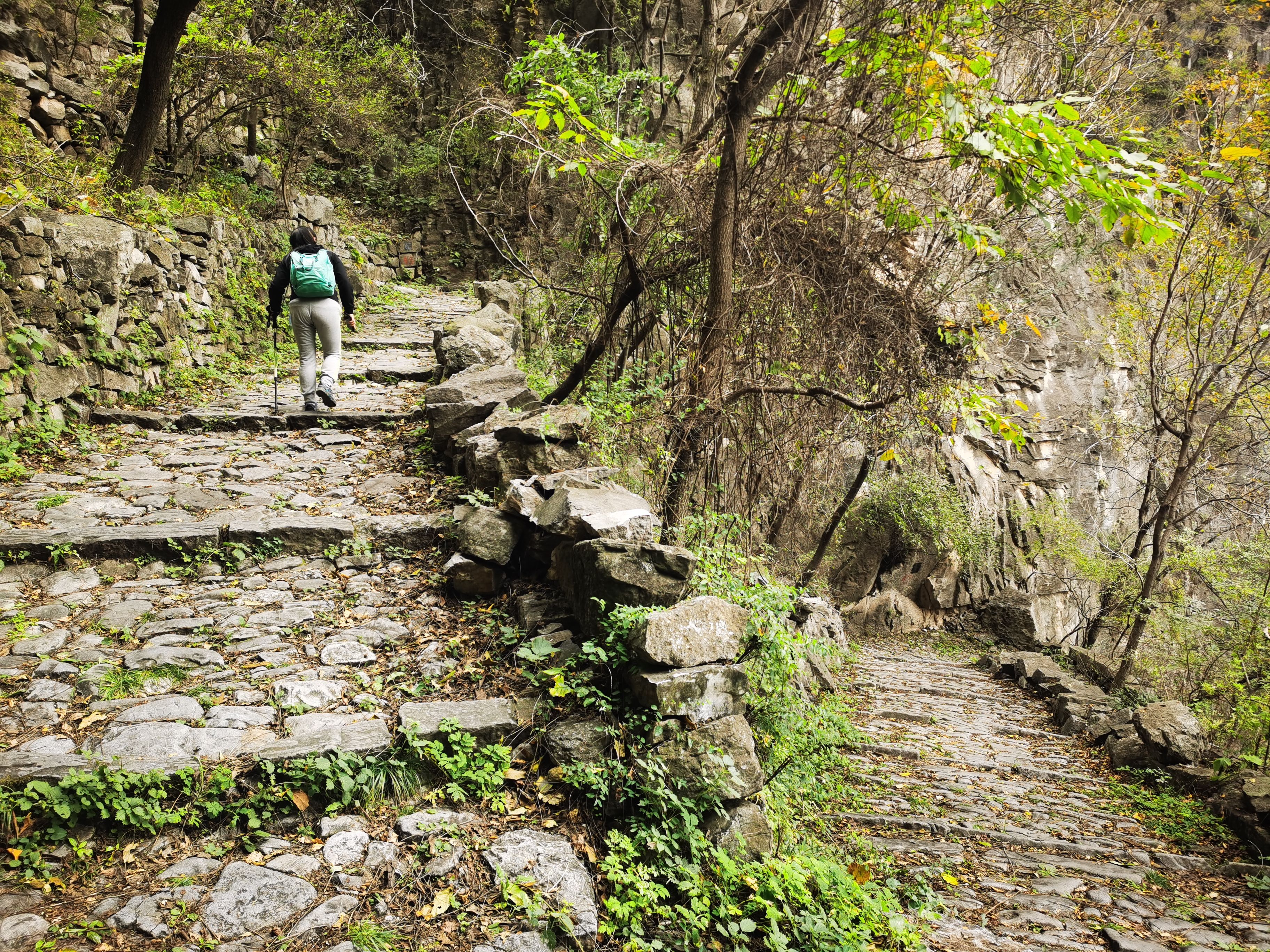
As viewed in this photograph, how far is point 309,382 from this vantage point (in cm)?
771

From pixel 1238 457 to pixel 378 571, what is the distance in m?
18.4

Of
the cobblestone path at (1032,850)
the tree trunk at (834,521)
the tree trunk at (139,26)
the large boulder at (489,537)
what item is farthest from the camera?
the tree trunk at (834,521)

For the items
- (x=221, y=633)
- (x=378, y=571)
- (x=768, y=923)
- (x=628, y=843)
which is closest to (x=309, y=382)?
(x=378, y=571)

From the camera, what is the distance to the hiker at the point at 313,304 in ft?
23.8

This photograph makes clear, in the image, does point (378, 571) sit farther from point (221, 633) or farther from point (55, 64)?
point (55, 64)

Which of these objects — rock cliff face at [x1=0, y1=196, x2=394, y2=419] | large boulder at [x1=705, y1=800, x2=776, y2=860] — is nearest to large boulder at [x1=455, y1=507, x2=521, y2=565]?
large boulder at [x1=705, y1=800, x2=776, y2=860]

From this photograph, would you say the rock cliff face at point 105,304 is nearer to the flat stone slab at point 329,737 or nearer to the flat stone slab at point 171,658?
the flat stone slab at point 171,658

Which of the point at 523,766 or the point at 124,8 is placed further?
the point at 124,8

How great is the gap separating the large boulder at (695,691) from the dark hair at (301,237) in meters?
6.15

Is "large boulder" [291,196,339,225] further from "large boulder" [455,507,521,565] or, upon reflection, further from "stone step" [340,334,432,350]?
"large boulder" [455,507,521,565]

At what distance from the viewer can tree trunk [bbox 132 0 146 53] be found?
9.55m

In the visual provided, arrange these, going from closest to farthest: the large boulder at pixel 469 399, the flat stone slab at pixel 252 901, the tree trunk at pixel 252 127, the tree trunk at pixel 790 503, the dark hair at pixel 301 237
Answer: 1. the flat stone slab at pixel 252 901
2. the tree trunk at pixel 790 503
3. the large boulder at pixel 469 399
4. the dark hair at pixel 301 237
5. the tree trunk at pixel 252 127

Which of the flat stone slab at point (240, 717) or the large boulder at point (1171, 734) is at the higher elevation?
the flat stone slab at point (240, 717)

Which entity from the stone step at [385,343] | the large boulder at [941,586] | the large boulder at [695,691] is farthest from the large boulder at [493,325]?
the large boulder at [941,586]
